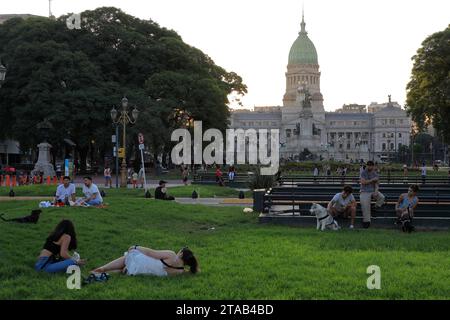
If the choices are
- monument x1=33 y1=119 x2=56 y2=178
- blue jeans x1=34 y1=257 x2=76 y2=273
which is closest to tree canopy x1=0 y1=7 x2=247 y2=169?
monument x1=33 y1=119 x2=56 y2=178

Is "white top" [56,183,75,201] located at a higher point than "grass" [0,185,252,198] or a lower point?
higher

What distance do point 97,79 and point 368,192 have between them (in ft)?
134

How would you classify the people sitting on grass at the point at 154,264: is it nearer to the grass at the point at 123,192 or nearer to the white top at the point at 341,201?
the white top at the point at 341,201

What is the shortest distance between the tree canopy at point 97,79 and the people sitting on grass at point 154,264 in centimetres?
4040

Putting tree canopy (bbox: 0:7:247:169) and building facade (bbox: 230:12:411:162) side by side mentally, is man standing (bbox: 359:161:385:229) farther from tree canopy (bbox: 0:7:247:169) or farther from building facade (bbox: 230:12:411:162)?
building facade (bbox: 230:12:411:162)

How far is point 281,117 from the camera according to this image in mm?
178375

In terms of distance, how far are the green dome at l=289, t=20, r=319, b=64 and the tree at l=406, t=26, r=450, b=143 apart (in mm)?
125949

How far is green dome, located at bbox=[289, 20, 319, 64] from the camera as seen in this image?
185 m

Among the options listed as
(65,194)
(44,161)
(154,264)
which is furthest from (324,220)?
(44,161)

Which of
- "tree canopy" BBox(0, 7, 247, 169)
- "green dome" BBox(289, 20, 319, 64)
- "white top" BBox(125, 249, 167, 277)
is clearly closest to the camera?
"white top" BBox(125, 249, 167, 277)

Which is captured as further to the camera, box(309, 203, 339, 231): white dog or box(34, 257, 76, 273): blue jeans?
box(309, 203, 339, 231): white dog

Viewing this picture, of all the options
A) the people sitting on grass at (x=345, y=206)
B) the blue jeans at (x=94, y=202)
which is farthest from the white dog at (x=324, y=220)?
the blue jeans at (x=94, y=202)

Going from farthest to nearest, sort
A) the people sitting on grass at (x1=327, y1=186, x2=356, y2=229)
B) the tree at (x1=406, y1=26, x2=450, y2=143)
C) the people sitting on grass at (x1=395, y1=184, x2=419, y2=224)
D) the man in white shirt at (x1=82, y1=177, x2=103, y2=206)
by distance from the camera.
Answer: the tree at (x1=406, y1=26, x2=450, y2=143), the man in white shirt at (x1=82, y1=177, x2=103, y2=206), the people sitting on grass at (x1=327, y1=186, x2=356, y2=229), the people sitting on grass at (x1=395, y1=184, x2=419, y2=224)
